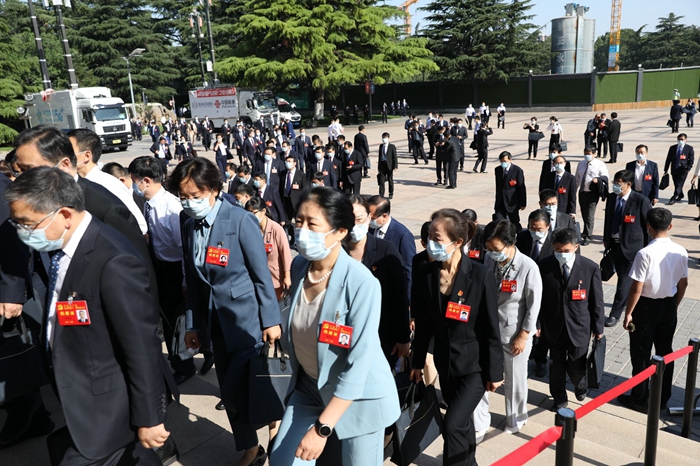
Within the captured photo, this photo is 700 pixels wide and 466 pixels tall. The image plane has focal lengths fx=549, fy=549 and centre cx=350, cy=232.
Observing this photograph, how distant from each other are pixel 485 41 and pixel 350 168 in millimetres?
37406

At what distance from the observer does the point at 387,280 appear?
423 centimetres

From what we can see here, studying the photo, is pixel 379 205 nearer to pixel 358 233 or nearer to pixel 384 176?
pixel 358 233

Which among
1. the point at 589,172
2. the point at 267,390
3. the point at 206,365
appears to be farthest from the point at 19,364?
the point at 589,172

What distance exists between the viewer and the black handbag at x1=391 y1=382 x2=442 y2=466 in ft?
10.8

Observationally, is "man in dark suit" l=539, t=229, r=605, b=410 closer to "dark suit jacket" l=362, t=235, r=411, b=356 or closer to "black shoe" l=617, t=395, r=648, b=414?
"black shoe" l=617, t=395, r=648, b=414

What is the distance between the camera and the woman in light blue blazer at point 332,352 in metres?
2.59

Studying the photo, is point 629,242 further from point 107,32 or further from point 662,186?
point 107,32

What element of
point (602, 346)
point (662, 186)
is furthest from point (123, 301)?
point (662, 186)

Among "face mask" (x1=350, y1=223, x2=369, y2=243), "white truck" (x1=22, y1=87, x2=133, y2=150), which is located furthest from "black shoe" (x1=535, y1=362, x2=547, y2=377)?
"white truck" (x1=22, y1=87, x2=133, y2=150)

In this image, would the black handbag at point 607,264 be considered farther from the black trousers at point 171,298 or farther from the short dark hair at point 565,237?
the black trousers at point 171,298

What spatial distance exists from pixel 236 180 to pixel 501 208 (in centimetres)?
516

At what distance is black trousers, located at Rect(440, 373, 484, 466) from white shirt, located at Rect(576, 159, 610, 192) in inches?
334

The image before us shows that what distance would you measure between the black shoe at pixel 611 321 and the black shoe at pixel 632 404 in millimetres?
2010

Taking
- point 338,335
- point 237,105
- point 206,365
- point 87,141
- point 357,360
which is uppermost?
point 237,105
